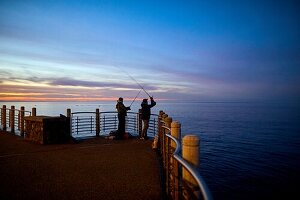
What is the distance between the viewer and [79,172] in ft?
22.8

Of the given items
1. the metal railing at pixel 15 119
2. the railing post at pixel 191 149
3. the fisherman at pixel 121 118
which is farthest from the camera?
the metal railing at pixel 15 119

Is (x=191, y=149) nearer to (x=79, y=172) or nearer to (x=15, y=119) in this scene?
(x=79, y=172)

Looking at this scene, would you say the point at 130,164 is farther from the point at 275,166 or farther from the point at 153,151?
the point at 275,166

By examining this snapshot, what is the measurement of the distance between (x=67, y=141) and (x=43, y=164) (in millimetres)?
4454

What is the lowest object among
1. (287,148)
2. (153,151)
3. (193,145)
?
(287,148)

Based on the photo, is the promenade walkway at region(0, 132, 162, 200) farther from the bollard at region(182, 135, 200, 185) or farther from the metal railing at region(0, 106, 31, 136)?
the metal railing at region(0, 106, 31, 136)

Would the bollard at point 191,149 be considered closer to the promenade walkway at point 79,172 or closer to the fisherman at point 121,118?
the promenade walkway at point 79,172

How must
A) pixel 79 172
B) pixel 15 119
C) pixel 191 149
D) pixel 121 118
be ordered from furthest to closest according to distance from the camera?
pixel 15 119 → pixel 121 118 → pixel 79 172 → pixel 191 149

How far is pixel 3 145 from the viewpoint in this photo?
36.8ft

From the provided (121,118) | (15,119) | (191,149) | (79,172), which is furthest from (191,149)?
(15,119)

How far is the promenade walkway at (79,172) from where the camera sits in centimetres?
533

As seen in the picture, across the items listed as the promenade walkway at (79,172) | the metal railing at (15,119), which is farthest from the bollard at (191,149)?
the metal railing at (15,119)

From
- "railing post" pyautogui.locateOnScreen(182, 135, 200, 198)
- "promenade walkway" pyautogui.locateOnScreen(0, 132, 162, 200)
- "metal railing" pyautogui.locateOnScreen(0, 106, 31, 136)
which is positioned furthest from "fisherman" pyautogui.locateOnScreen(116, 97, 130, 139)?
"railing post" pyautogui.locateOnScreen(182, 135, 200, 198)

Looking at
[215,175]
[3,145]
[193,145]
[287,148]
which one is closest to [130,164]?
[193,145]
